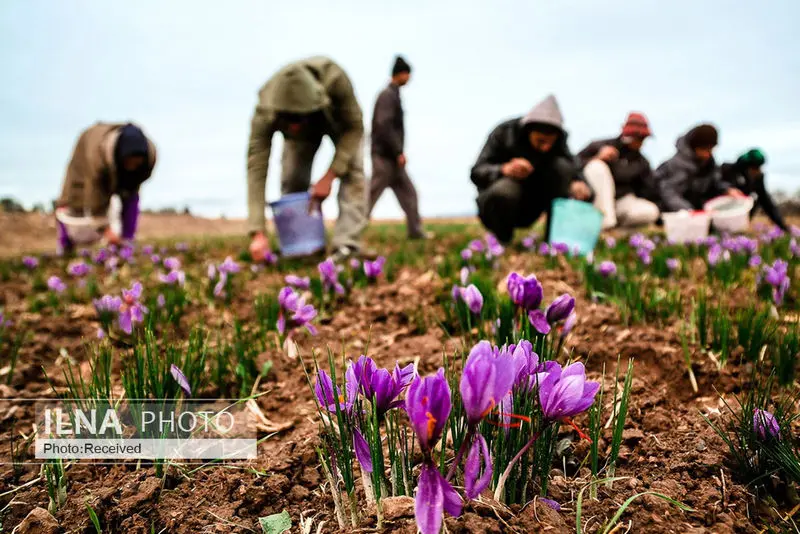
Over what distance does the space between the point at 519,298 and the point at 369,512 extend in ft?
2.17

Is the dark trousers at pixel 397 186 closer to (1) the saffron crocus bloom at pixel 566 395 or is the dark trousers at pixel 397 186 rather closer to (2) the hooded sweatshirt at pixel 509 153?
(2) the hooded sweatshirt at pixel 509 153

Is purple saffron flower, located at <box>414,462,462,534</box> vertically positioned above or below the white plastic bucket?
below

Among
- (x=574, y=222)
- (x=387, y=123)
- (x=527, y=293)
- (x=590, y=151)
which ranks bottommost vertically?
(x=527, y=293)

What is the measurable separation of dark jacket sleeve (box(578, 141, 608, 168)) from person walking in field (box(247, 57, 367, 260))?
151 inches

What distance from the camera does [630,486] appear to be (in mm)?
1037

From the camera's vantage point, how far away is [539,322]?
1.22 m

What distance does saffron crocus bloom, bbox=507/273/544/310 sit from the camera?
1.30 m

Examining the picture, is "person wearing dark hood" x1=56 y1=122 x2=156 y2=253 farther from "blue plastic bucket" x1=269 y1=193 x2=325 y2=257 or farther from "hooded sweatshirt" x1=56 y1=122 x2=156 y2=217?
"blue plastic bucket" x1=269 y1=193 x2=325 y2=257

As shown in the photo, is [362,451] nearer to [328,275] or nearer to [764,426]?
[764,426]

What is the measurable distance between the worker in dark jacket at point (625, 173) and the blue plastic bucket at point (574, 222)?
2.10 m

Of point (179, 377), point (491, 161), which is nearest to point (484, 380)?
point (179, 377)

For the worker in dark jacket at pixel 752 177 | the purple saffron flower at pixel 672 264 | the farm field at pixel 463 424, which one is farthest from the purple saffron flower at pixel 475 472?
the worker in dark jacket at pixel 752 177

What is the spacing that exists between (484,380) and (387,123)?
682 centimetres

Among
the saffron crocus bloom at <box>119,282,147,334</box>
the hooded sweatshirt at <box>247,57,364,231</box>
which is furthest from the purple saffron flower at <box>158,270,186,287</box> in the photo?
the hooded sweatshirt at <box>247,57,364,231</box>
